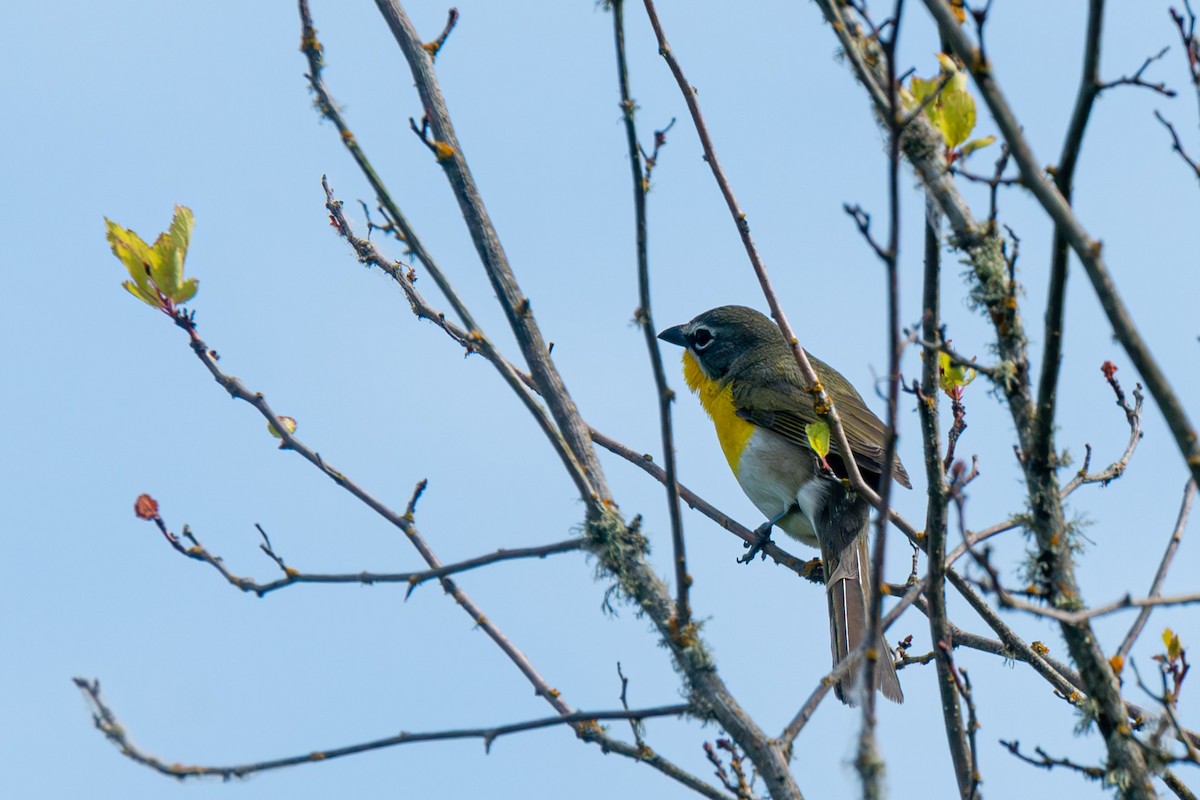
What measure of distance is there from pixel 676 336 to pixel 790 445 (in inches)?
74.3

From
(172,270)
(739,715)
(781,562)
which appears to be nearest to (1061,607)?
(739,715)

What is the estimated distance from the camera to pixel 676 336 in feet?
31.2

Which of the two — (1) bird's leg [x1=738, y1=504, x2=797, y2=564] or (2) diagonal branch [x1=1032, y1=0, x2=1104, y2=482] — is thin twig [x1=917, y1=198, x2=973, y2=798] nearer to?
(2) diagonal branch [x1=1032, y1=0, x2=1104, y2=482]

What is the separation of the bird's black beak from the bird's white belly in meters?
1.46

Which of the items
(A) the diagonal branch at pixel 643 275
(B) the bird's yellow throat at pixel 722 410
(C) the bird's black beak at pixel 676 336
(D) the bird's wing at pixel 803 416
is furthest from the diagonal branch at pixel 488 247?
(C) the bird's black beak at pixel 676 336

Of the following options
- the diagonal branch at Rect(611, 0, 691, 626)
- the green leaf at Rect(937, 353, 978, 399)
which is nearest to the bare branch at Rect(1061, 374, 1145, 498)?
the green leaf at Rect(937, 353, 978, 399)

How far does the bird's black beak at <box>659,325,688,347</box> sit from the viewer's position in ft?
31.1

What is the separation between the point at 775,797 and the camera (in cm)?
339

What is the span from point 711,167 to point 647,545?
5.12ft

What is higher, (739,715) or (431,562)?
(431,562)

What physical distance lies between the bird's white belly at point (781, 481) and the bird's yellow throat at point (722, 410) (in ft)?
0.39

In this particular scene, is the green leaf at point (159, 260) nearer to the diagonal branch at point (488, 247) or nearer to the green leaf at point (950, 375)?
the diagonal branch at point (488, 247)

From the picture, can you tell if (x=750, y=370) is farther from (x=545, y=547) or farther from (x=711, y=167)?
(x=545, y=547)

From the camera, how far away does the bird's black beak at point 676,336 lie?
947cm
